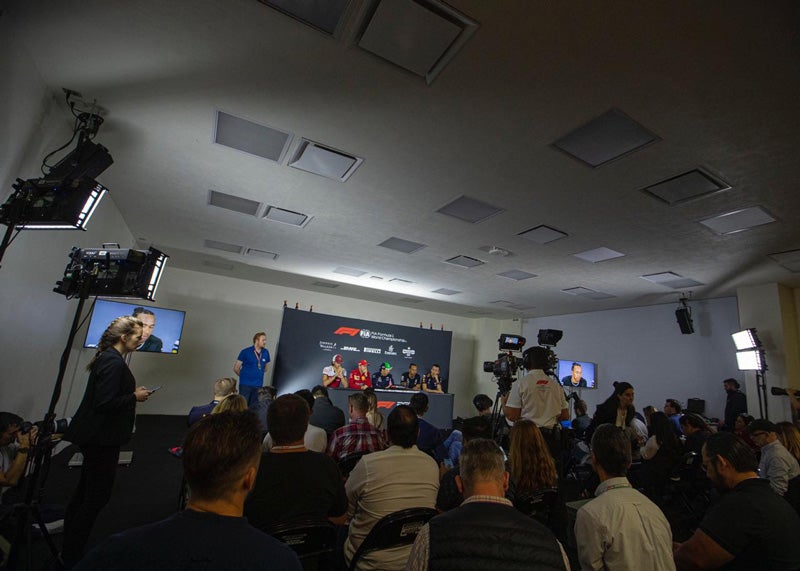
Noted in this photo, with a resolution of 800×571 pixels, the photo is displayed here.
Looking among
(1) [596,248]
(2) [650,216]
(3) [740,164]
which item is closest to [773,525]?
(3) [740,164]

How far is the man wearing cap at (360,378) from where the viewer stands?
8000 millimetres

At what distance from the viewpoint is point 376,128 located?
2.73 m

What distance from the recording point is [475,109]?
8.02 ft

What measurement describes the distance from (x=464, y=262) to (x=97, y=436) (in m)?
4.74

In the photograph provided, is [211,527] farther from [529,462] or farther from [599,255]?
[599,255]

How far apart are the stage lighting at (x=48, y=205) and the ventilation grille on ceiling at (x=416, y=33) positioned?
185 cm

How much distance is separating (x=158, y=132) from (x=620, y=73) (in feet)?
10.9

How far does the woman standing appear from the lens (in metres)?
2.07

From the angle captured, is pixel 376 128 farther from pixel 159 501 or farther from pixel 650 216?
pixel 159 501

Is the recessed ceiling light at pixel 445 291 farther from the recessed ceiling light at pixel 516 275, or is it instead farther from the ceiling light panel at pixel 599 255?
the ceiling light panel at pixel 599 255

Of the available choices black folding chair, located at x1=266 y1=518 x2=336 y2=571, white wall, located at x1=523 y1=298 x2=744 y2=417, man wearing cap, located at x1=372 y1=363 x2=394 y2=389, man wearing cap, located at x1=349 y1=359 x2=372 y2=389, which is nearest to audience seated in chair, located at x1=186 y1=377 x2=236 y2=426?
black folding chair, located at x1=266 y1=518 x2=336 y2=571

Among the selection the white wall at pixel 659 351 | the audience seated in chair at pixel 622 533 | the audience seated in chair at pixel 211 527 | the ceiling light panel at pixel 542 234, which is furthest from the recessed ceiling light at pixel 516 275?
the audience seated in chair at pixel 211 527

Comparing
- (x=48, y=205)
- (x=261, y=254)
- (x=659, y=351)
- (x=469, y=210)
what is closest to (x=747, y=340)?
(x=659, y=351)

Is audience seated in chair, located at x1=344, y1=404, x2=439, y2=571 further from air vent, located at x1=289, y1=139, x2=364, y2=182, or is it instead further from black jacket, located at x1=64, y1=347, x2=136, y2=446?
air vent, located at x1=289, y1=139, x2=364, y2=182
